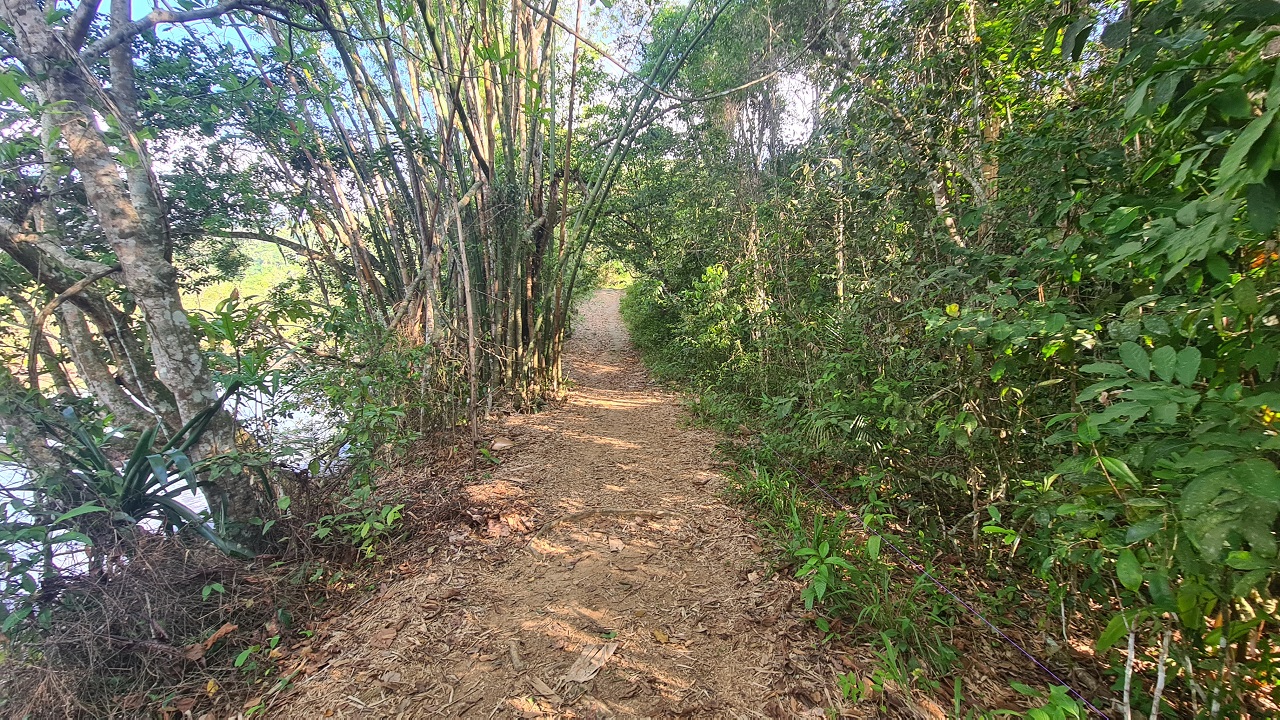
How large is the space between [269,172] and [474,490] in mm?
4210

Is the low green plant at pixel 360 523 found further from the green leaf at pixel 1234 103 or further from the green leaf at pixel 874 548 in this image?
the green leaf at pixel 1234 103

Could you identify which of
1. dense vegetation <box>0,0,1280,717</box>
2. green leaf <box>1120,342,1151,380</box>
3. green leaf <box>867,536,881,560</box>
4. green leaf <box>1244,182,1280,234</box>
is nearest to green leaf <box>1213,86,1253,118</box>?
dense vegetation <box>0,0,1280,717</box>

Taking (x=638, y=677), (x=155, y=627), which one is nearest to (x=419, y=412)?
(x=155, y=627)

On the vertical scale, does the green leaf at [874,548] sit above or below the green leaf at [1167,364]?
below

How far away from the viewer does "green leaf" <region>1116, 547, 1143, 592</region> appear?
1.10 metres

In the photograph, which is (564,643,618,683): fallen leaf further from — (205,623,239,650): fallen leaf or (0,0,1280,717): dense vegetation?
(205,623,239,650): fallen leaf

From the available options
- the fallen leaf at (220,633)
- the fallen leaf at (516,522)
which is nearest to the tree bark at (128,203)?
the fallen leaf at (220,633)

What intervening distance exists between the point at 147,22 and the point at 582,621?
3.63 metres

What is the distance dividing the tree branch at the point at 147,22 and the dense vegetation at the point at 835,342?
0.7 inches

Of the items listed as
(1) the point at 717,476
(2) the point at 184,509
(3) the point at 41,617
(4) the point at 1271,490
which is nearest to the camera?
(4) the point at 1271,490

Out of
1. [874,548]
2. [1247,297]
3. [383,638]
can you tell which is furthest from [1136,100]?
[383,638]

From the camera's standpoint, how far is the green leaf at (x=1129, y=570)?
1096 millimetres

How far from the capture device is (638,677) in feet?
6.22

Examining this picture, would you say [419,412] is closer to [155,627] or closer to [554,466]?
[554,466]
